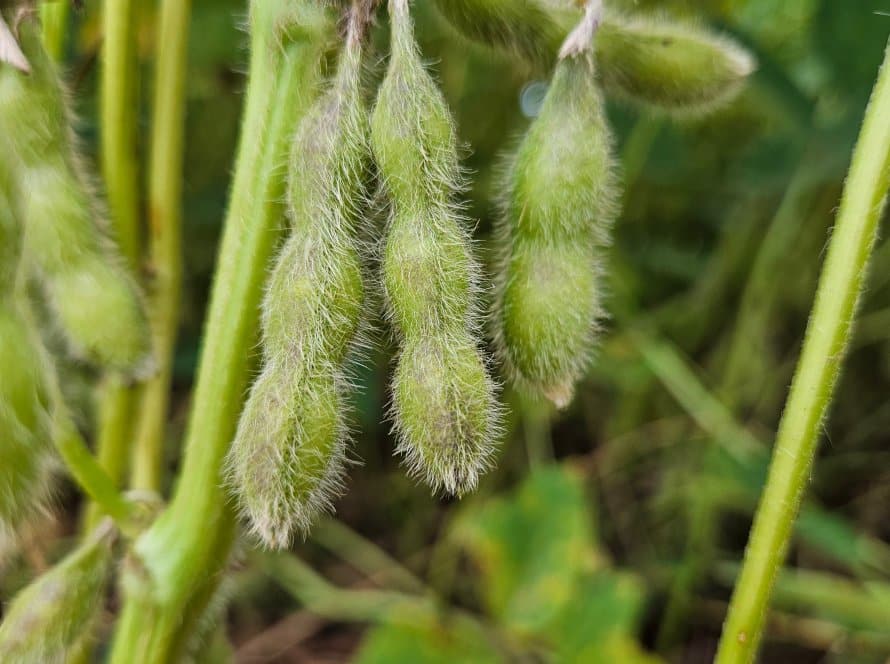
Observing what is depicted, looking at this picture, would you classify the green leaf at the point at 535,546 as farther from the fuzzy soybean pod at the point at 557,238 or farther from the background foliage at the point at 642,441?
the fuzzy soybean pod at the point at 557,238

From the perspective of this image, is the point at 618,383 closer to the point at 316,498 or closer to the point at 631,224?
the point at 631,224

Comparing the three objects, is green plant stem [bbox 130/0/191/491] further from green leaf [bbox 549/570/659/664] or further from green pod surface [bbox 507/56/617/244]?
green leaf [bbox 549/570/659/664]

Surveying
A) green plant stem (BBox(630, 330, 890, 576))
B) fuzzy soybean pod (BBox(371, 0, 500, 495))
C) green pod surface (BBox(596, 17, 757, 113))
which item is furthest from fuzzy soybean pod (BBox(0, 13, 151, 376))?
green plant stem (BBox(630, 330, 890, 576))

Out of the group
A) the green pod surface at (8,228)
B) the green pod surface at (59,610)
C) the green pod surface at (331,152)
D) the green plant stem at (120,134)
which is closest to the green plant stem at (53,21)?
the green plant stem at (120,134)

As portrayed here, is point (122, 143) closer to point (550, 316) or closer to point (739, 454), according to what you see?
point (550, 316)

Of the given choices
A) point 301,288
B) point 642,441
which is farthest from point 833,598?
point 301,288

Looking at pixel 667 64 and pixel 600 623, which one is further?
pixel 600 623

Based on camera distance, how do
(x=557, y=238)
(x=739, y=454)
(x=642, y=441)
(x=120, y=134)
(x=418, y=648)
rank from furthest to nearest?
(x=642, y=441), (x=739, y=454), (x=418, y=648), (x=120, y=134), (x=557, y=238)
